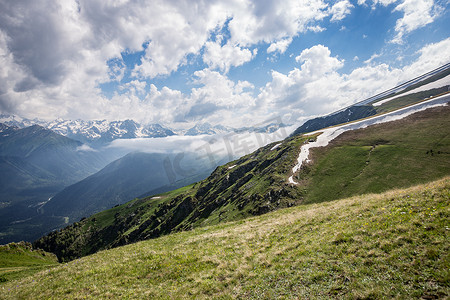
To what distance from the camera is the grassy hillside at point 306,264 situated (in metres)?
9.16

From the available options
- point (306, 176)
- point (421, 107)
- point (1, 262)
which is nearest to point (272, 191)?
point (306, 176)

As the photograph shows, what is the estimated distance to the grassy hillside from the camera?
30.1 feet

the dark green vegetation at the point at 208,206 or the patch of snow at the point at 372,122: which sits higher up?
the patch of snow at the point at 372,122

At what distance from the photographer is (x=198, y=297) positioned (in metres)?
11.2

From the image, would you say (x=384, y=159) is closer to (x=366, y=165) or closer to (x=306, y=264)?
(x=366, y=165)

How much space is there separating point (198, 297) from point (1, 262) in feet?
200

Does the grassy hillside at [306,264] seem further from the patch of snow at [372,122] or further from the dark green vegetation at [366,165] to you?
the patch of snow at [372,122]

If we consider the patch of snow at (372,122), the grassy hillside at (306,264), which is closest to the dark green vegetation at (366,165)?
the patch of snow at (372,122)

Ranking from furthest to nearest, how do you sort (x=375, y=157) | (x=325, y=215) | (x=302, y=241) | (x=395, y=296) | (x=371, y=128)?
(x=371, y=128) → (x=375, y=157) → (x=325, y=215) → (x=302, y=241) → (x=395, y=296)

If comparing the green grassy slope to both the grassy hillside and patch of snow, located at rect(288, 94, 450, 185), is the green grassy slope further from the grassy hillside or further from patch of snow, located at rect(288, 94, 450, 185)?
the grassy hillside

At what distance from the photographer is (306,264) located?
12.1 metres

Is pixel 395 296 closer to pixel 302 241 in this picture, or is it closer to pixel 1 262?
pixel 302 241

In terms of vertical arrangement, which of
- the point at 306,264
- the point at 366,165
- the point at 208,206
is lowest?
the point at 208,206

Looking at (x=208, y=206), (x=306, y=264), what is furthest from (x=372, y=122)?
(x=306, y=264)
